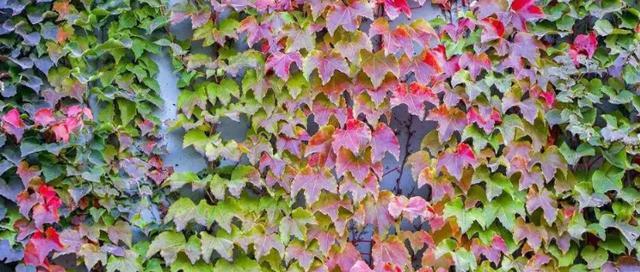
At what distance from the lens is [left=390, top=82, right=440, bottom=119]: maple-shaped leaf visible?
8.05ft

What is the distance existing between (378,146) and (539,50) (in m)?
0.66

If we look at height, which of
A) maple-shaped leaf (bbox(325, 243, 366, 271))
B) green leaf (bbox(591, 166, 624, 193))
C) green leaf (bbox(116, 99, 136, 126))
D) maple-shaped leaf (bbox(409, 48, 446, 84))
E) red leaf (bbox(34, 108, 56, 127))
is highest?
maple-shaped leaf (bbox(409, 48, 446, 84))

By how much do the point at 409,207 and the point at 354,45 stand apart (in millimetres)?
582

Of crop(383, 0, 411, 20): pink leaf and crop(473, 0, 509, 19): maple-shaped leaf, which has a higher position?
crop(383, 0, 411, 20): pink leaf

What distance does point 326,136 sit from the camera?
246cm

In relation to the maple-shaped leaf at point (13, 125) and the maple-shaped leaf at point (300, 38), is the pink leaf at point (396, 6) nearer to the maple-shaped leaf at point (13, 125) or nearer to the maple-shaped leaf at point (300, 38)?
the maple-shaped leaf at point (300, 38)

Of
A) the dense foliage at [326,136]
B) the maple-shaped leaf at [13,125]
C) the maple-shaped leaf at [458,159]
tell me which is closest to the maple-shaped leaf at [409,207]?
the dense foliage at [326,136]

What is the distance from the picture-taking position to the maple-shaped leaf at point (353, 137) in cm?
242

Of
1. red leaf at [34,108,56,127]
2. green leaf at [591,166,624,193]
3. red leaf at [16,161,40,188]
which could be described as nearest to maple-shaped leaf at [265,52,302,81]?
red leaf at [34,108,56,127]

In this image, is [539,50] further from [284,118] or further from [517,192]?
[284,118]

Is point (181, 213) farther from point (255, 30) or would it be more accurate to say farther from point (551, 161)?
point (551, 161)

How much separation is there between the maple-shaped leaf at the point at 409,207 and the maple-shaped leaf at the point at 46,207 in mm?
1119

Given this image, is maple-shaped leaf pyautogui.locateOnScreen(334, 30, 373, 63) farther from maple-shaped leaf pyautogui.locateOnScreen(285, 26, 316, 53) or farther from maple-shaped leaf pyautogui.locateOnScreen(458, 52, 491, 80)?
maple-shaped leaf pyautogui.locateOnScreen(458, 52, 491, 80)

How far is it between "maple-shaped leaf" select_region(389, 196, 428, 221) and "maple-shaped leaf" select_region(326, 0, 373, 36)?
0.61 meters
